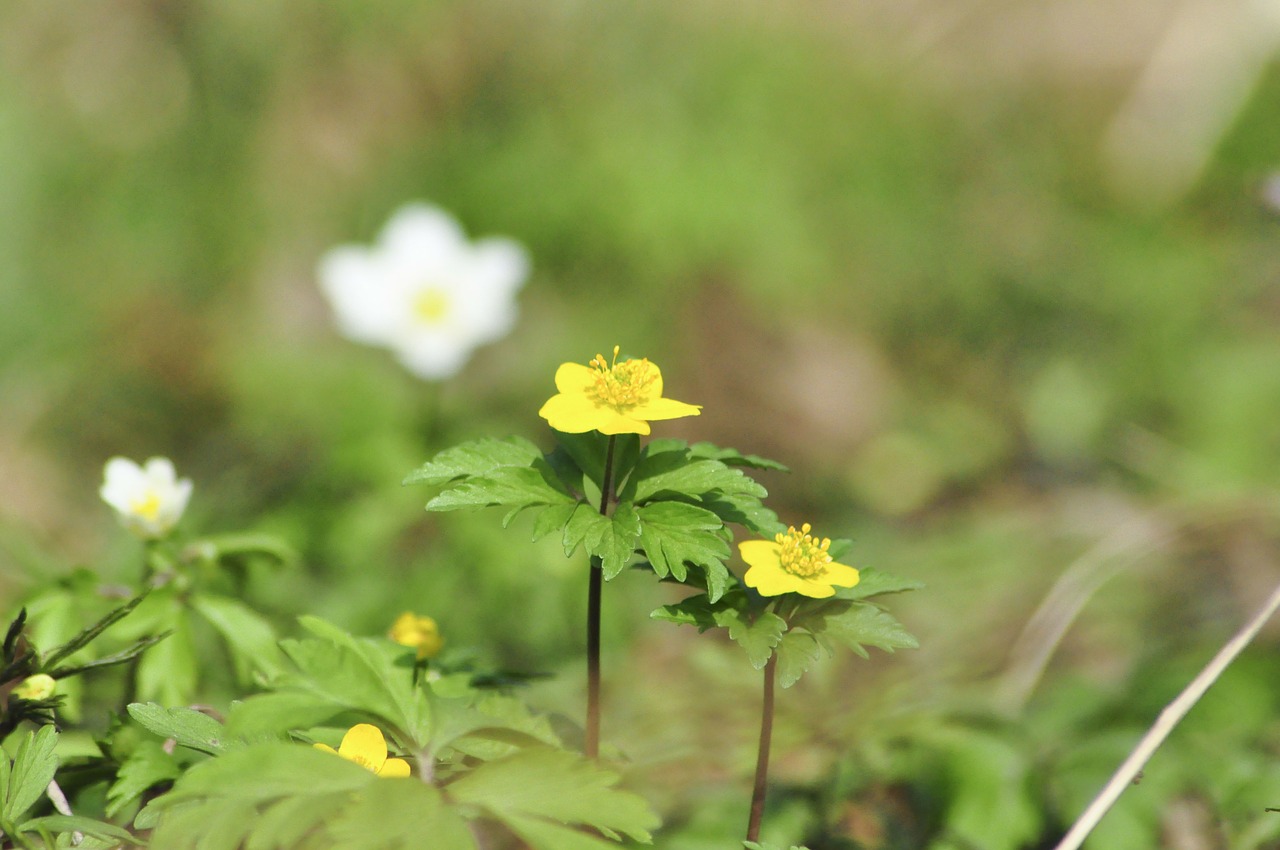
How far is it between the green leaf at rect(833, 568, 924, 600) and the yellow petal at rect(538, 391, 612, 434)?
321mm

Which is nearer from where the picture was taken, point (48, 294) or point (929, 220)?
point (48, 294)

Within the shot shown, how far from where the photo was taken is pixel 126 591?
127cm

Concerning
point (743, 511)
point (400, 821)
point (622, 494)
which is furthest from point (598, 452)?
point (400, 821)

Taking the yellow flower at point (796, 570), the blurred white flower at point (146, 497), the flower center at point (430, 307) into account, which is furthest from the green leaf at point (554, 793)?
the flower center at point (430, 307)

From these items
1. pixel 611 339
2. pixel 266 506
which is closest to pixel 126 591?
pixel 266 506

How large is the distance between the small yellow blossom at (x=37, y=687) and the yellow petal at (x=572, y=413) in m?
0.58

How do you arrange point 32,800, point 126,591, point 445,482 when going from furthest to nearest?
point 126,591, point 445,482, point 32,800

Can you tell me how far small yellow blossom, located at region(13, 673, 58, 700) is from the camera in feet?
3.26

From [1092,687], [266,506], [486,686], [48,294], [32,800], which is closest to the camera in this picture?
[32,800]

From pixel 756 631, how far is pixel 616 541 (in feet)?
0.53

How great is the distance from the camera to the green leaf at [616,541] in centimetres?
91

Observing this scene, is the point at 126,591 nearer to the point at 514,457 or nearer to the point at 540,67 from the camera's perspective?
the point at 514,457

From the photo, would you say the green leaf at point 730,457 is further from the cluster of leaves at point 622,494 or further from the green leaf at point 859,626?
the green leaf at point 859,626

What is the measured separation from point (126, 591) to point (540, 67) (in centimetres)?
308
